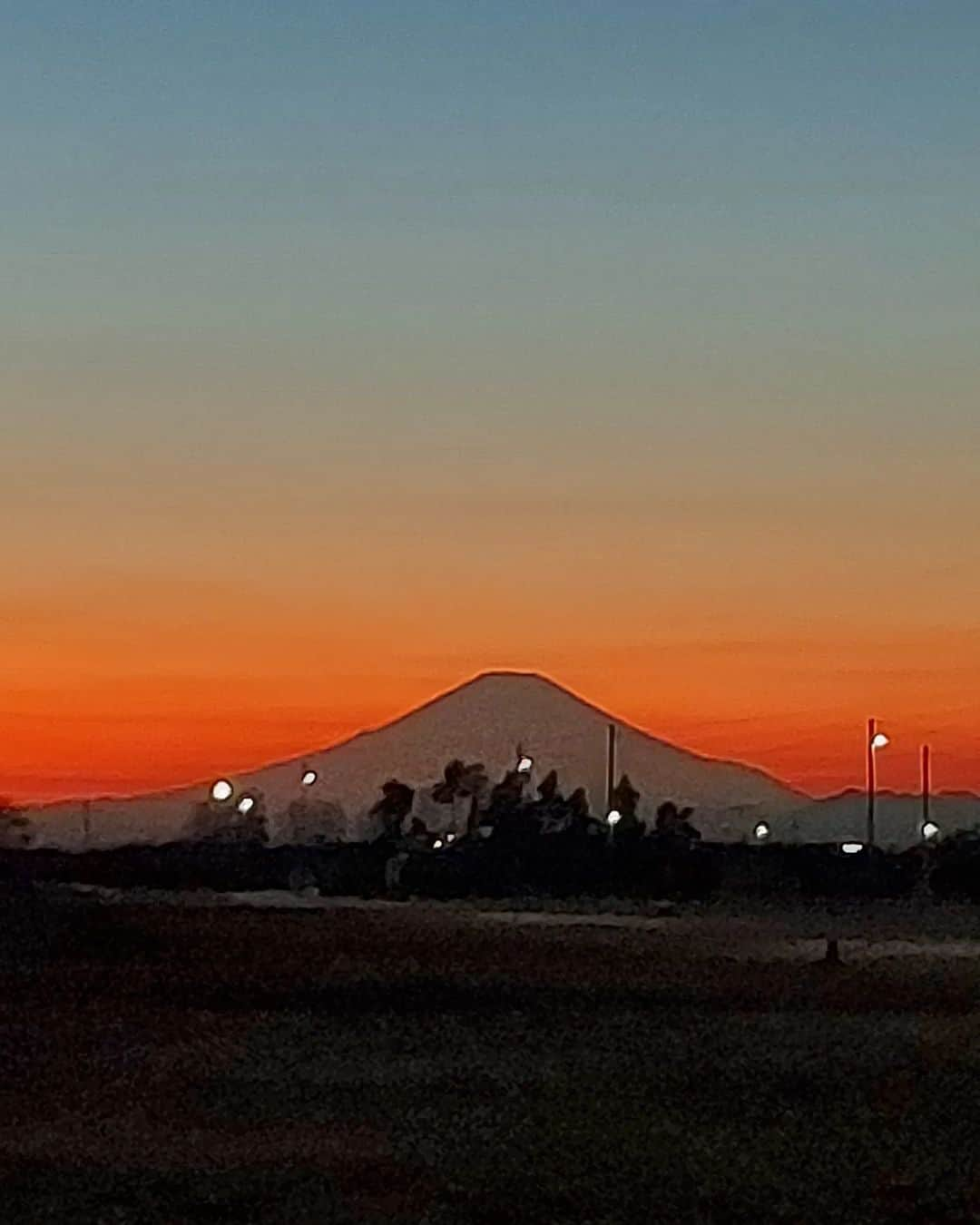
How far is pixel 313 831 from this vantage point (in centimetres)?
10100

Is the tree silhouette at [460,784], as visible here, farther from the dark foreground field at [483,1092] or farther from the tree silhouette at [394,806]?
the dark foreground field at [483,1092]

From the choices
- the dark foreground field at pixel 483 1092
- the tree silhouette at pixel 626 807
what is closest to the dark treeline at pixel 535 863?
the tree silhouette at pixel 626 807

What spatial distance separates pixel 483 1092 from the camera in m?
20.9

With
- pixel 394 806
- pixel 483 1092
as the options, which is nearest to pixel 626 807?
pixel 394 806

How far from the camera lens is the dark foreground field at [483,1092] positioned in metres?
15.6

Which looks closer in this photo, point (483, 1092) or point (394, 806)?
point (483, 1092)

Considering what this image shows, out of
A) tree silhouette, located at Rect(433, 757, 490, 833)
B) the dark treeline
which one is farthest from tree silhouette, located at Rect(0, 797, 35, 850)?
tree silhouette, located at Rect(433, 757, 490, 833)

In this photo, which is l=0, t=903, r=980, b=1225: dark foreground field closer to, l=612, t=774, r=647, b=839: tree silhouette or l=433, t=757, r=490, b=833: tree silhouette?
l=612, t=774, r=647, b=839: tree silhouette

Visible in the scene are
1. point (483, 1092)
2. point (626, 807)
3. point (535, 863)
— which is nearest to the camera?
point (483, 1092)

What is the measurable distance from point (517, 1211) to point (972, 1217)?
256 centimetres

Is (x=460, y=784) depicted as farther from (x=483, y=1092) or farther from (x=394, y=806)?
(x=483, y=1092)

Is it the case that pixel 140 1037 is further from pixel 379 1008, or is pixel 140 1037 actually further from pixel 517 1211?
pixel 517 1211

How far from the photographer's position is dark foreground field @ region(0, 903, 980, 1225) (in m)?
15.6

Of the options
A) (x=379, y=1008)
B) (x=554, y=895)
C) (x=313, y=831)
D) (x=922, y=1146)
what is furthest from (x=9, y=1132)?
(x=313, y=831)
